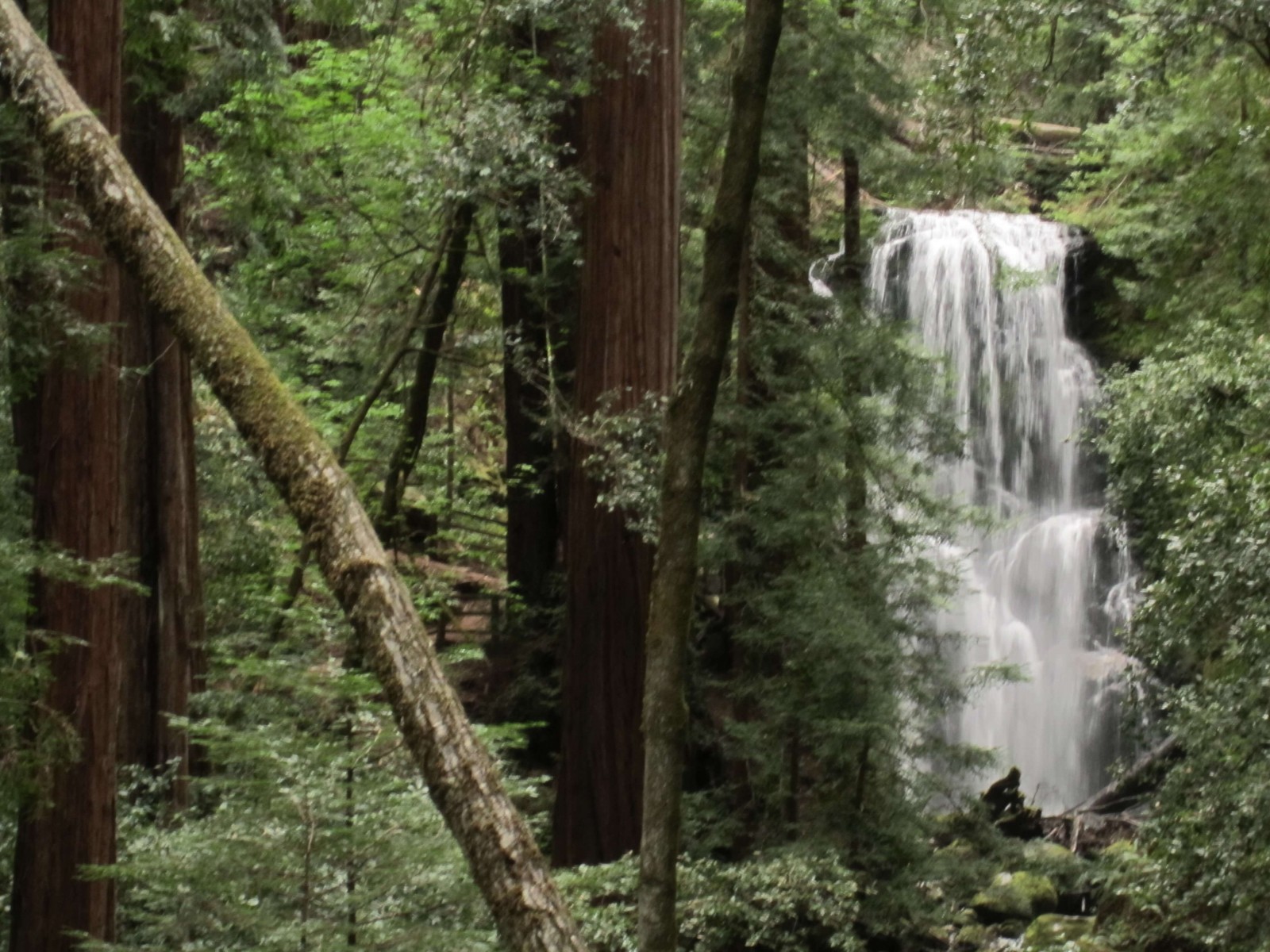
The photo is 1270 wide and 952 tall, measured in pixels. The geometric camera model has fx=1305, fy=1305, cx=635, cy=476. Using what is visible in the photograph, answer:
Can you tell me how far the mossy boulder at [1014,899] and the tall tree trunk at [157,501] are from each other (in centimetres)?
737

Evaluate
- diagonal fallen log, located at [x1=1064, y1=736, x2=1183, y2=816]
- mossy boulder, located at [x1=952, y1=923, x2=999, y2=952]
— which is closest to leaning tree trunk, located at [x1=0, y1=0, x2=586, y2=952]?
mossy boulder, located at [x1=952, y1=923, x2=999, y2=952]

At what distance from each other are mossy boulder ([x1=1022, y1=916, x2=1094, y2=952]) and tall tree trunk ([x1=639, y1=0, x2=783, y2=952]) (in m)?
7.96

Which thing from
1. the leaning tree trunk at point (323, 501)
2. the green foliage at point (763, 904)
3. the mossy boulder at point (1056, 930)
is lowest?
the mossy boulder at point (1056, 930)

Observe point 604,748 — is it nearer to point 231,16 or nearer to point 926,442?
point 926,442

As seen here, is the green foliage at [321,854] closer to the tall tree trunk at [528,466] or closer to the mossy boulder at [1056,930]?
the tall tree trunk at [528,466]

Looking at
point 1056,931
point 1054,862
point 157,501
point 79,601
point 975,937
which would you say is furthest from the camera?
point 1054,862

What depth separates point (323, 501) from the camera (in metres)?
4.04

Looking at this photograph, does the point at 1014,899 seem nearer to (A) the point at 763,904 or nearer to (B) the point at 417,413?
(A) the point at 763,904

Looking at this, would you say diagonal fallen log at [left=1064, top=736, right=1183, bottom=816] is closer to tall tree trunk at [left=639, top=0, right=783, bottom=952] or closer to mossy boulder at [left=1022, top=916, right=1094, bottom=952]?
mossy boulder at [left=1022, top=916, right=1094, bottom=952]

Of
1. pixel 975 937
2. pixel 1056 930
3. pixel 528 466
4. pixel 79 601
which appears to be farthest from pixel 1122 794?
pixel 79 601

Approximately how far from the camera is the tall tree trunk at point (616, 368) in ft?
27.7

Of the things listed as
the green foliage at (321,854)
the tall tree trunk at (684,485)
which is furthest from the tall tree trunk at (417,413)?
the tall tree trunk at (684,485)

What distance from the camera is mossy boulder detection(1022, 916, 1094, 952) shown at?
11000 millimetres

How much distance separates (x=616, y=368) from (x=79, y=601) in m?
3.58
